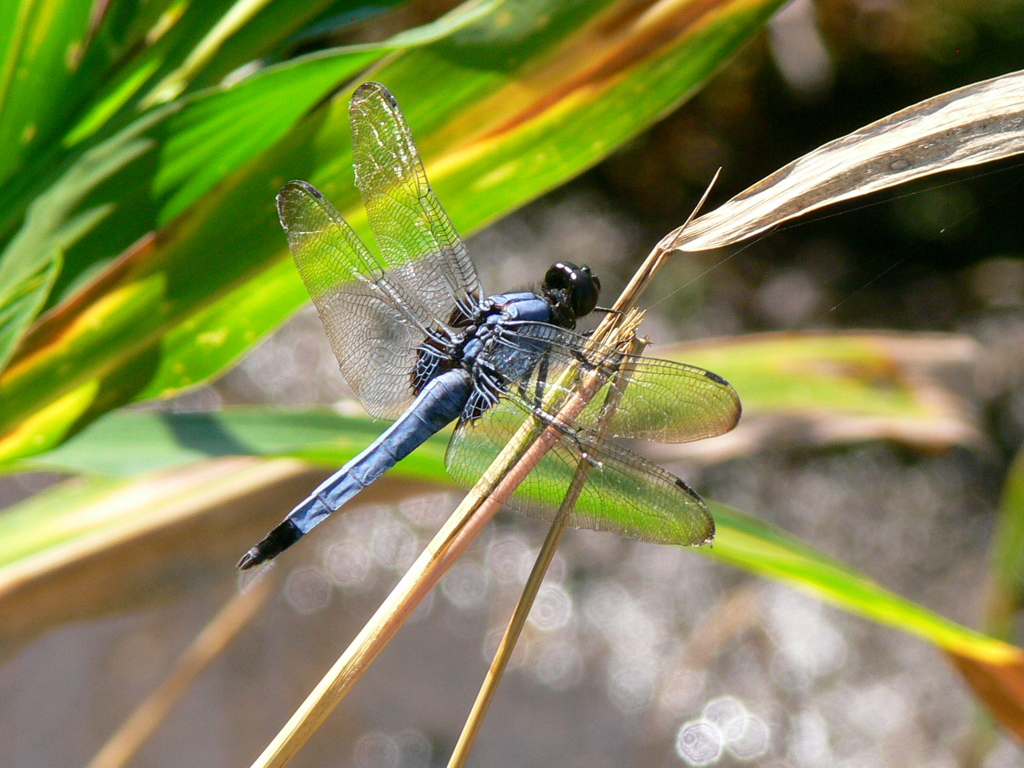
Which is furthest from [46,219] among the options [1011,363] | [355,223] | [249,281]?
[1011,363]

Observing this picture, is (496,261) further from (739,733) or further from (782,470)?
Answer: (739,733)

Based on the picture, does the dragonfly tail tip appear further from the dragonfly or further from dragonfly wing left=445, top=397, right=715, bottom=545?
dragonfly wing left=445, top=397, right=715, bottom=545

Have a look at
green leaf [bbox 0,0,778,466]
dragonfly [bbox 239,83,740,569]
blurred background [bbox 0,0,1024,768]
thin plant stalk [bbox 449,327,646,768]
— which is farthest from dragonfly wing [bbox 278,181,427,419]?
blurred background [bbox 0,0,1024,768]

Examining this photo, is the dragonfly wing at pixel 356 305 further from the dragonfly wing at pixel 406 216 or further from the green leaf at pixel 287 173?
the green leaf at pixel 287 173

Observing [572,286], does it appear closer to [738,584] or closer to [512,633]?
[512,633]

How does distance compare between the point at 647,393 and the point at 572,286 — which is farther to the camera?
the point at 572,286

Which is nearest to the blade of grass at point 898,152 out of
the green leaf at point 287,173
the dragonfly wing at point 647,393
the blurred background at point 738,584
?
the dragonfly wing at point 647,393

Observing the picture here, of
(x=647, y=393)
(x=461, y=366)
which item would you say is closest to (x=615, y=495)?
(x=647, y=393)
